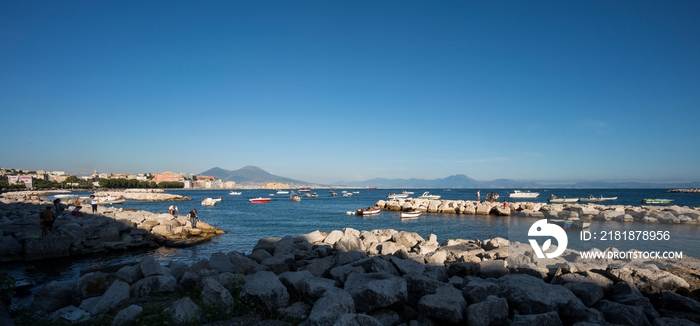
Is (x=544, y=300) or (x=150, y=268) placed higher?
(x=544, y=300)

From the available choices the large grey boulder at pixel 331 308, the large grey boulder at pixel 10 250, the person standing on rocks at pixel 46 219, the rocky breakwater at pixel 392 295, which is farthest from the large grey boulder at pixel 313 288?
the person standing on rocks at pixel 46 219

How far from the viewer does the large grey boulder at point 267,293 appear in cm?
628

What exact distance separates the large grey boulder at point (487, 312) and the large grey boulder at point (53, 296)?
8043 millimetres

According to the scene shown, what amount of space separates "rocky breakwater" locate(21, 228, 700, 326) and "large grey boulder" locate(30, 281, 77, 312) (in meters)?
0.02

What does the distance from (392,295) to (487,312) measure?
1.39 metres

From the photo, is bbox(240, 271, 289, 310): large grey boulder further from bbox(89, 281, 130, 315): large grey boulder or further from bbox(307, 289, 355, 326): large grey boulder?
bbox(89, 281, 130, 315): large grey boulder

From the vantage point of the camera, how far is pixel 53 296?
7852mm

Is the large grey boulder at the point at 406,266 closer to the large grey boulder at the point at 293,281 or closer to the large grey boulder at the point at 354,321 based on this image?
the large grey boulder at the point at 293,281

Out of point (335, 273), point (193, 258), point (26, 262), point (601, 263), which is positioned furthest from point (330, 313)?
point (26, 262)

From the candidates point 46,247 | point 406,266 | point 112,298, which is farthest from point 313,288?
point 46,247

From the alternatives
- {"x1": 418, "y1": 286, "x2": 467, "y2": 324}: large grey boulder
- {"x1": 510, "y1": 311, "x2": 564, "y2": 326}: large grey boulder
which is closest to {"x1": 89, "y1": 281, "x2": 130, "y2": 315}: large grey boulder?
{"x1": 418, "y1": 286, "x2": 467, "y2": 324}: large grey boulder

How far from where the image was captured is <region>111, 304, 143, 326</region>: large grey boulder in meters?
5.74

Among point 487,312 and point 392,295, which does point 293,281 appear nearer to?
point 392,295

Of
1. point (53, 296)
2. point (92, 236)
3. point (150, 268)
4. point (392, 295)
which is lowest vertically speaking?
point (92, 236)
